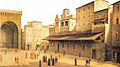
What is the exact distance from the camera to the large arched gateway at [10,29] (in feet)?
208

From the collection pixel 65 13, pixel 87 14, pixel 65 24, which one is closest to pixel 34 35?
pixel 65 13

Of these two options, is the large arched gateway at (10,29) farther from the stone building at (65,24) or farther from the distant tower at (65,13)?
the distant tower at (65,13)

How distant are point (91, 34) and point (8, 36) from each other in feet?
132

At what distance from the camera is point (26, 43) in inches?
2566

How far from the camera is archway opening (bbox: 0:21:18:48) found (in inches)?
2721

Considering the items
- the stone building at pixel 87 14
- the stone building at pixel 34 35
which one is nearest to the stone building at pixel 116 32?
the stone building at pixel 87 14

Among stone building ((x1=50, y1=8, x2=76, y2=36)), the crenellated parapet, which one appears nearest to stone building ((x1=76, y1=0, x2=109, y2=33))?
stone building ((x1=50, y1=8, x2=76, y2=36))

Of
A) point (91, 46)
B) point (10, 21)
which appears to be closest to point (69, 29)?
point (91, 46)

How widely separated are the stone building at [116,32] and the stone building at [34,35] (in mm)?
33723

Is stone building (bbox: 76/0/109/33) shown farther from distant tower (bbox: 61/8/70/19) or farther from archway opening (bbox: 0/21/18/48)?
archway opening (bbox: 0/21/18/48)

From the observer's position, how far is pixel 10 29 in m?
71.2

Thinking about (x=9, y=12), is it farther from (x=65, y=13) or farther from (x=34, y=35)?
(x=65, y=13)

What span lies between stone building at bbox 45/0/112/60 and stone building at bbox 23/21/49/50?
8.86 metres

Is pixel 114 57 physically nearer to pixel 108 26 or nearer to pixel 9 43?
pixel 108 26
